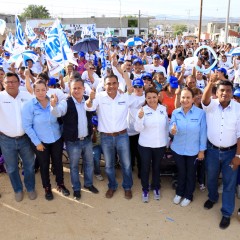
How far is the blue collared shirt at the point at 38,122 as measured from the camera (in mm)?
3943

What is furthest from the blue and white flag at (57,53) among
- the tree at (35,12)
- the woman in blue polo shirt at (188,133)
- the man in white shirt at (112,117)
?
the tree at (35,12)

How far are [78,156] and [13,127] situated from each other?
100cm

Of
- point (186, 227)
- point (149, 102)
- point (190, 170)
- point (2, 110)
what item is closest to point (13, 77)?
point (2, 110)

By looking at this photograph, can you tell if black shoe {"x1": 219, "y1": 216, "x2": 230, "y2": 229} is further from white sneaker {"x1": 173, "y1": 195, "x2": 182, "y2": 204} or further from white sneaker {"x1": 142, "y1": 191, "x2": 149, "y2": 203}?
white sneaker {"x1": 142, "y1": 191, "x2": 149, "y2": 203}

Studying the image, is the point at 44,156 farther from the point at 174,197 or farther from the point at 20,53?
the point at 20,53

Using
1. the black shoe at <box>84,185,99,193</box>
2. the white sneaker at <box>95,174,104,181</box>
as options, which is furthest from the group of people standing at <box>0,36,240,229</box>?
the white sneaker at <box>95,174,104,181</box>

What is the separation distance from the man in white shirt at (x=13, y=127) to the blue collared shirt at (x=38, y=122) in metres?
0.16

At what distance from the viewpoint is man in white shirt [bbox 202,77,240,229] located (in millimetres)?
3559

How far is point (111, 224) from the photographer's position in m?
3.87

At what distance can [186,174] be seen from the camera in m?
4.20

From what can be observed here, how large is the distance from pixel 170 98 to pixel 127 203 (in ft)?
6.21

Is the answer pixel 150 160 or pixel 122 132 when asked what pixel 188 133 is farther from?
pixel 122 132

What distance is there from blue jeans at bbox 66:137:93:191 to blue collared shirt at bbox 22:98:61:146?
31 cm

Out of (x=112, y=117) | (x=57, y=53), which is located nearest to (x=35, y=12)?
(x=57, y=53)
